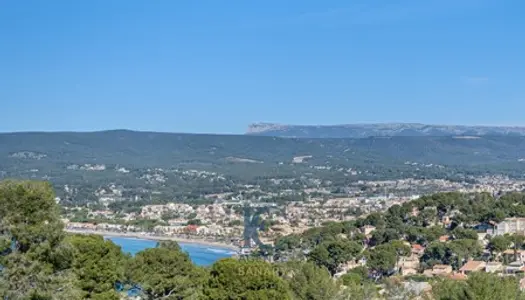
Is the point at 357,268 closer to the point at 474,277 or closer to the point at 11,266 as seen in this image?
the point at 474,277

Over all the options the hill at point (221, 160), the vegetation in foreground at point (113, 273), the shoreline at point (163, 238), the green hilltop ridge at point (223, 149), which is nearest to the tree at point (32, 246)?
the vegetation in foreground at point (113, 273)

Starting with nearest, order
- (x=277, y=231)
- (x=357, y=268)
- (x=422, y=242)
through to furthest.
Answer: (x=357, y=268), (x=422, y=242), (x=277, y=231)

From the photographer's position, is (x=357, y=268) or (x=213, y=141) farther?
(x=213, y=141)

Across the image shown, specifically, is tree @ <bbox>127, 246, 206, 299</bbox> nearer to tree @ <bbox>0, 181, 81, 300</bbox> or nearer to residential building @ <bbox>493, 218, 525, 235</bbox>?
tree @ <bbox>0, 181, 81, 300</bbox>

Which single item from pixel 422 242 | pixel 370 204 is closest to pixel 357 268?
pixel 422 242

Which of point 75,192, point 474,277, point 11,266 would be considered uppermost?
point 11,266

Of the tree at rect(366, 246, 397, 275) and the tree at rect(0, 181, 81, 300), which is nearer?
the tree at rect(0, 181, 81, 300)

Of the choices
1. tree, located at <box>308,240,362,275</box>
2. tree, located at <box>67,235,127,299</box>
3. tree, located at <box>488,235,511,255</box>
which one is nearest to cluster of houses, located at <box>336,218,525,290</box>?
tree, located at <box>488,235,511,255</box>
